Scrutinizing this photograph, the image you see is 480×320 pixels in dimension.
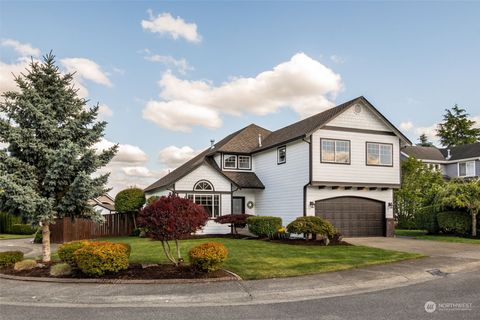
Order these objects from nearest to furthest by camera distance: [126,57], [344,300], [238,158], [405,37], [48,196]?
[344,300], [48,196], [126,57], [405,37], [238,158]

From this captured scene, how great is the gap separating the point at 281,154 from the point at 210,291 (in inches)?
636

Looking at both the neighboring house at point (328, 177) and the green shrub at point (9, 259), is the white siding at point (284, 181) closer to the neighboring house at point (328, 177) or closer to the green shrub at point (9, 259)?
the neighboring house at point (328, 177)

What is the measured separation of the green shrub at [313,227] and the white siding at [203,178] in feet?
22.8

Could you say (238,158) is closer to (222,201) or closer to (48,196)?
(222,201)

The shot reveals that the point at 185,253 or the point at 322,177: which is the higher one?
the point at 322,177

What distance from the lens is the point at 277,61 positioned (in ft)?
62.1

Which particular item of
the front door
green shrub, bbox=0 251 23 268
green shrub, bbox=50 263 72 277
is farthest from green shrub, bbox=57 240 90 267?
the front door

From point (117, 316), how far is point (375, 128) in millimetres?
19428

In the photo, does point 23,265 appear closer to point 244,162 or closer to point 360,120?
point 244,162

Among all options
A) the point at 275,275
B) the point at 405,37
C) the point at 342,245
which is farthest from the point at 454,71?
the point at 275,275

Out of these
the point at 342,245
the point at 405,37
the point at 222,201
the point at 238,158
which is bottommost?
the point at 342,245

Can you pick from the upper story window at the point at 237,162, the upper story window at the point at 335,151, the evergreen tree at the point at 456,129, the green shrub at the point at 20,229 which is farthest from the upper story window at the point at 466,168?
the green shrub at the point at 20,229

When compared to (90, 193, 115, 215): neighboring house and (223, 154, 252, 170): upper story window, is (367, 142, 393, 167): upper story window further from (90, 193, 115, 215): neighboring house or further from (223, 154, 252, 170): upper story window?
(90, 193, 115, 215): neighboring house

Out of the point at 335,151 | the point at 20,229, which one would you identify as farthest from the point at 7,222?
the point at 335,151
